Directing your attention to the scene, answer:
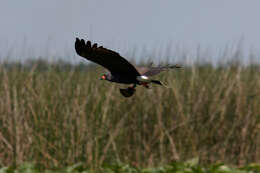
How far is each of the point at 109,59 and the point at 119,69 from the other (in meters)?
0.05

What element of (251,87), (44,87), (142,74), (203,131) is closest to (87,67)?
(44,87)

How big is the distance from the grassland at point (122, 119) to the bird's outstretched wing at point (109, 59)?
3786 mm

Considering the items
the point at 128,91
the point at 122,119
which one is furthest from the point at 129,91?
the point at 122,119

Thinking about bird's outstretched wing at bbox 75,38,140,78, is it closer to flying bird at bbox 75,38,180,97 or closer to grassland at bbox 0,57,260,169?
flying bird at bbox 75,38,180,97

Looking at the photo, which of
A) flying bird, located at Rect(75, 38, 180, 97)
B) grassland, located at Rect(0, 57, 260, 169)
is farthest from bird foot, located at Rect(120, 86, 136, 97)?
grassland, located at Rect(0, 57, 260, 169)

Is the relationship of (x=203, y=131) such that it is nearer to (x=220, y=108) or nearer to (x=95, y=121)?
(x=220, y=108)

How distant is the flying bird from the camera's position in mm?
1002

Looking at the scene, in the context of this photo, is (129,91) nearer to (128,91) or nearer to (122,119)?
(128,91)

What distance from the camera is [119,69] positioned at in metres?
1.06

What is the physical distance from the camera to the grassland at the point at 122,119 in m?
5.03

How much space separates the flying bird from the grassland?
379 centimetres

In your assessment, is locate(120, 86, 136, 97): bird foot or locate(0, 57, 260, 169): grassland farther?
locate(0, 57, 260, 169): grassland

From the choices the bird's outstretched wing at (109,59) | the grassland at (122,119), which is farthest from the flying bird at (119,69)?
the grassland at (122,119)

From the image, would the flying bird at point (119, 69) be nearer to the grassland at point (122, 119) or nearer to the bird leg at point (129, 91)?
A: the bird leg at point (129, 91)
